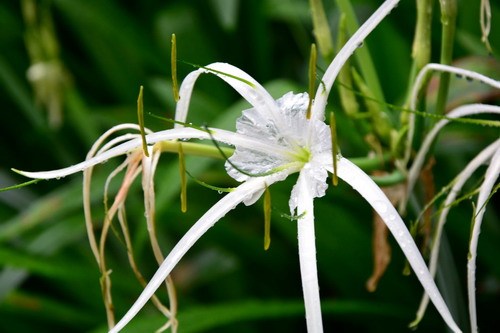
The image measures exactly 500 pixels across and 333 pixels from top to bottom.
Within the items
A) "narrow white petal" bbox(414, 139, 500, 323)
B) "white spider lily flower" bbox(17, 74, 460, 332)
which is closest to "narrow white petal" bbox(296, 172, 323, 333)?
"white spider lily flower" bbox(17, 74, 460, 332)

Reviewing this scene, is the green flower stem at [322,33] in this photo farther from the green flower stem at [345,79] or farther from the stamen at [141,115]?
the stamen at [141,115]

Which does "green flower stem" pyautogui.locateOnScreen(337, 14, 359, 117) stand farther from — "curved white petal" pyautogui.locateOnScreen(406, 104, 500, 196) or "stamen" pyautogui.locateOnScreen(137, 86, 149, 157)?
"stamen" pyautogui.locateOnScreen(137, 86, 149, 157)

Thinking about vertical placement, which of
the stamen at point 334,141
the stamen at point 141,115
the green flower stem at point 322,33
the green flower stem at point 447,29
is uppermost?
the green flower stem at point 322,33

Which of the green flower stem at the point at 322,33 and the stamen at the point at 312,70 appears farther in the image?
the green flower stem at the point at 322,33

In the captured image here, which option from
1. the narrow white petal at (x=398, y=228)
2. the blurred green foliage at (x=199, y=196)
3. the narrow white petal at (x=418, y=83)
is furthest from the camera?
the blurred green foliage at (x=199, y=196)

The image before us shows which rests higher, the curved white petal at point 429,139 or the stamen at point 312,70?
the curved white petal at point 429,139

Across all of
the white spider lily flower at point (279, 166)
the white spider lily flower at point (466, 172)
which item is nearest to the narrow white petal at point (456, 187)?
the white spider lily flower at point (466, 172)

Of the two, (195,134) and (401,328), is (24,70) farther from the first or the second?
(195,134)

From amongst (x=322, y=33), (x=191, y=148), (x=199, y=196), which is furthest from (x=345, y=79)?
(x=199, y=196)

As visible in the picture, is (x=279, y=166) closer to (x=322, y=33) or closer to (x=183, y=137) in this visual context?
(x=183, y=137)
